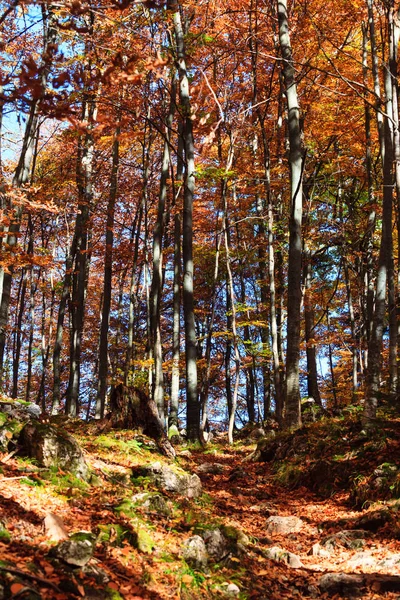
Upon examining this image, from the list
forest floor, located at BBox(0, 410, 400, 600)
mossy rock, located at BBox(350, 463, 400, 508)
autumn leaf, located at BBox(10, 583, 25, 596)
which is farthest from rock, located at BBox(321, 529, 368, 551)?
autumn leaf, located at BBox(10, 583, 25, 596)

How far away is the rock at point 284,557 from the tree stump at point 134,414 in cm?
367

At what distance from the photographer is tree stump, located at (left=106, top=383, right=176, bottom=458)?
809cm

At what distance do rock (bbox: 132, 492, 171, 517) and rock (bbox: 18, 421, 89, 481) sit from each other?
24.9 inches

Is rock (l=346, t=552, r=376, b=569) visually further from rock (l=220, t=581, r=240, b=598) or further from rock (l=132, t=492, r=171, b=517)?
rock (l=132, t=492, r=171, b=517)

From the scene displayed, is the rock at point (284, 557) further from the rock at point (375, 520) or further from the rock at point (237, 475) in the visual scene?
the rock at point (237, 475)

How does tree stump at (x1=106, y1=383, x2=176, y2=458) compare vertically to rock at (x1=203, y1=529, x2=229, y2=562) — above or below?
above

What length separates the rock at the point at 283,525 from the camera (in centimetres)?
532

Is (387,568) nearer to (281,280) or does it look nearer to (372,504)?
(372,504)

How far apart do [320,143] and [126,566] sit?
1465 cm

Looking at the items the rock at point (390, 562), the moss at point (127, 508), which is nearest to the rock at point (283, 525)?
the rock at point (390, 562)

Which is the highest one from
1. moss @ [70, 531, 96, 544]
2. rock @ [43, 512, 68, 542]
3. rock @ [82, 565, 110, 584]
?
A: rock @ [43, 512, 68, 542]

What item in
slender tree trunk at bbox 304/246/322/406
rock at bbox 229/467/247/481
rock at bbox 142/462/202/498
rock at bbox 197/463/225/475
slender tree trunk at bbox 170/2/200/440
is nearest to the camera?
rock at bbox 142/462/202/498

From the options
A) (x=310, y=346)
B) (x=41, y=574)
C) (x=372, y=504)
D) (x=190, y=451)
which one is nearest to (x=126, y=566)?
(x=41, y=574)

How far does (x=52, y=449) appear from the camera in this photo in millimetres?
4855
